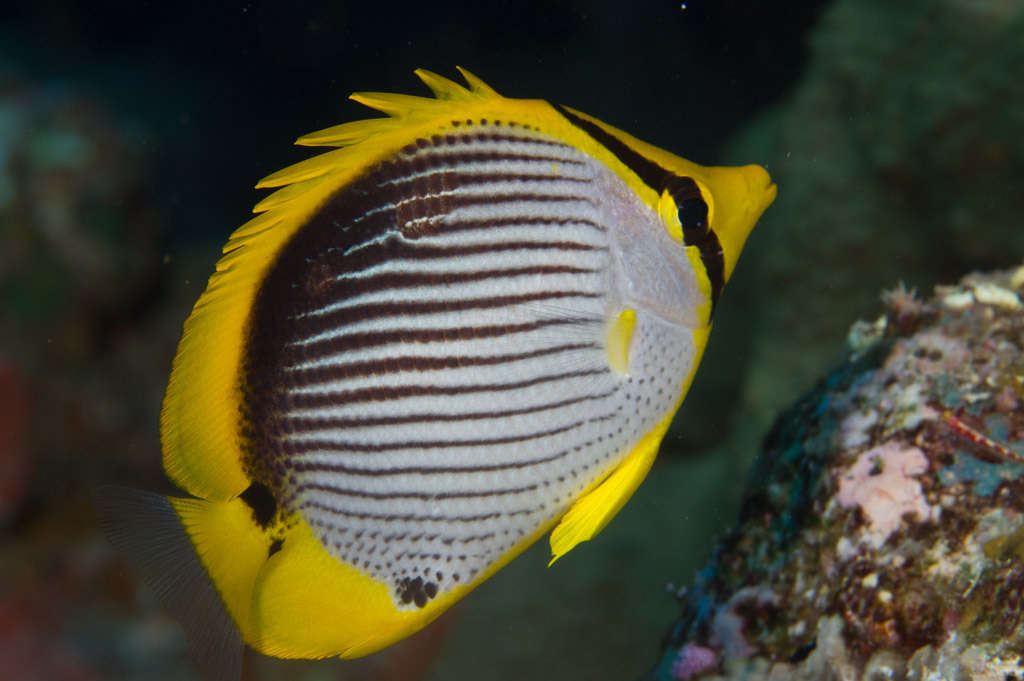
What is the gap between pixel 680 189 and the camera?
126 cm

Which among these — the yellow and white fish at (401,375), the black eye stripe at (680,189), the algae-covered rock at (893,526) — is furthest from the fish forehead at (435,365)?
the algae-covered rock at (893,526)

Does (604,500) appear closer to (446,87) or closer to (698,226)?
(698,226)

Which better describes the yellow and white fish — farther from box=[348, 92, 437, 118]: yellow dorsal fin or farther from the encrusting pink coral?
the encrusting pink coral

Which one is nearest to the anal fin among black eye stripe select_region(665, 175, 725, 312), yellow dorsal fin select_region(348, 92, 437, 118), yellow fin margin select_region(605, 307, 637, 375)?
yellow fin margin select_region(605, 307, 637, 375)

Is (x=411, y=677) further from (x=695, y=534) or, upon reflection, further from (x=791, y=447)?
(x=791, y=447)

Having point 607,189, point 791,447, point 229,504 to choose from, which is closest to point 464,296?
point 607,189

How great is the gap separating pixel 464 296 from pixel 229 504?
1.73ft

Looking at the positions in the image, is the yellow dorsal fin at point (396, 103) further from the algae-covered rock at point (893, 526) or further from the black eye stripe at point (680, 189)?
the algae-covered rock at point (893, 526)

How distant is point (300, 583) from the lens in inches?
48.1

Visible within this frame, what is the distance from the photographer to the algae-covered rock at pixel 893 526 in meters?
1.41

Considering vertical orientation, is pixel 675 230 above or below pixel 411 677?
above

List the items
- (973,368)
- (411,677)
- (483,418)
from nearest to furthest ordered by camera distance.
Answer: (483,418)
(973,368)
(411,677)

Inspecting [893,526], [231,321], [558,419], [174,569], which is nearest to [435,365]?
[558,419]

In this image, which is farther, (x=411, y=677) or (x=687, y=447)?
(x=687, y=447)
